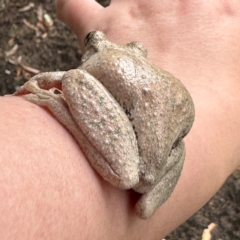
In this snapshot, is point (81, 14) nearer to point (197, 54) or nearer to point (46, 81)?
point (197, 54)

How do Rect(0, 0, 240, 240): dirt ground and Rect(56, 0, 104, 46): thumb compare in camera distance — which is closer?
Rect(56, 0, 104, 46): thumb

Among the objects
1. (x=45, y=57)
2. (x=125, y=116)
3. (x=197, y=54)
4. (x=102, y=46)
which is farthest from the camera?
(x=45, y=57)

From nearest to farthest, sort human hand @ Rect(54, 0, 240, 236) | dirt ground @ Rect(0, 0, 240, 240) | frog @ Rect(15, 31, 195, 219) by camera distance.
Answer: frog @ Rect(15, 31, 195, 219) → human hand @ Rect(54, 0, 240, 236) → dirt ground @ Rect(0, 0, 240, 240)

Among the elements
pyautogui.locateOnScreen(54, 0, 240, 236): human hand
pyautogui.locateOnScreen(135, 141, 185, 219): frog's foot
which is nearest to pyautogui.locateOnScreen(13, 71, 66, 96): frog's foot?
pyautogui.locateOnScreen(135, 141, 185, 219): frog's foot

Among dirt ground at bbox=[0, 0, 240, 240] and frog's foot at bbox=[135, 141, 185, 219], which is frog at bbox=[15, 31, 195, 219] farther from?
dirt ground at bbox=[0, 0, 240, 240]

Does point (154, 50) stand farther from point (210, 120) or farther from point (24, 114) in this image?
point (24, 114)

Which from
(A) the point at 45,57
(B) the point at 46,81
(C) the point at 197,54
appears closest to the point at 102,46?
(B) the point at 46,81

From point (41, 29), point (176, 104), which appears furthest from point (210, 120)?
point (41, 29)
